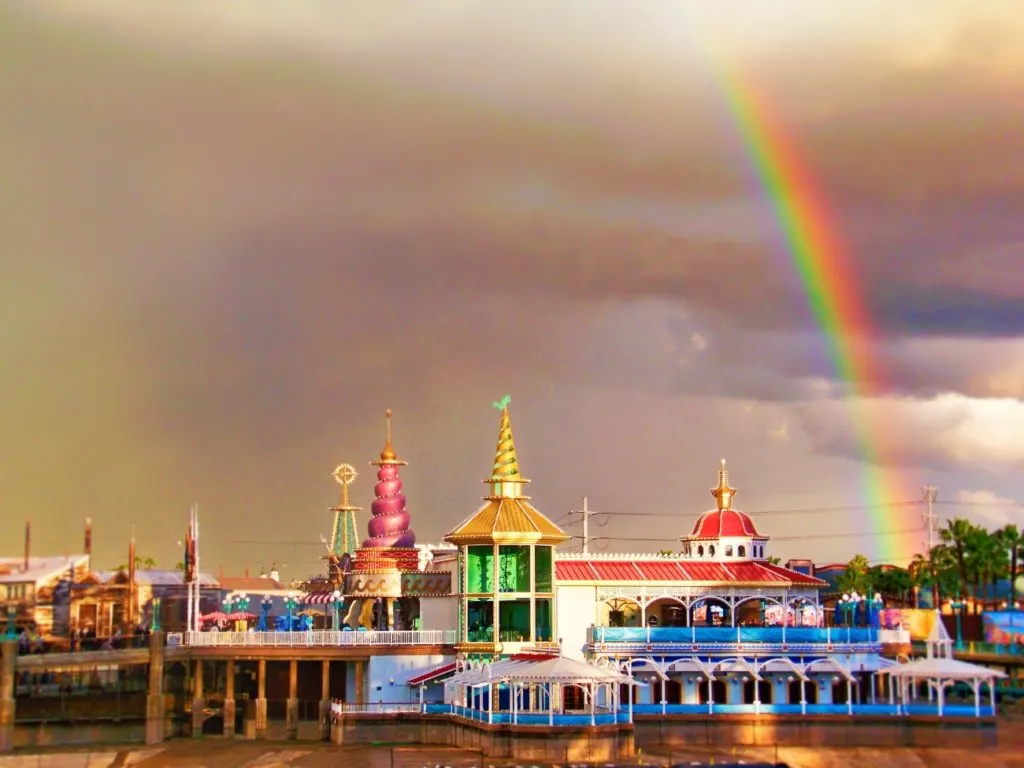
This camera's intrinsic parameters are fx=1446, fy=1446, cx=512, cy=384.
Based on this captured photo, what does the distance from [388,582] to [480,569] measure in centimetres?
633

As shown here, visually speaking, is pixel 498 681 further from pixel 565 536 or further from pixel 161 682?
pixel 161 682

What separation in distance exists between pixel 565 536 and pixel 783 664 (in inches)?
482

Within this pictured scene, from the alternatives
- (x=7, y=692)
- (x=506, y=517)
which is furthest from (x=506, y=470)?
(x=7, y=692)

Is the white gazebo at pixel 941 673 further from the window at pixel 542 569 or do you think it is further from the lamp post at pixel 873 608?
the window at pixel 542 569

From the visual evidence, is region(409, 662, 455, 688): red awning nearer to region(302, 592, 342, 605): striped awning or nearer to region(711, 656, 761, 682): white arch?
region(711, 656, 761, 682): white arch

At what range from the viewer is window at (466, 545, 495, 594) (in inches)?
2825

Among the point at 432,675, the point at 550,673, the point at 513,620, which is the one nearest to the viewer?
the point at 550,673

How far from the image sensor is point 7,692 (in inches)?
2630

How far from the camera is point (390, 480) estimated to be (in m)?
84.2

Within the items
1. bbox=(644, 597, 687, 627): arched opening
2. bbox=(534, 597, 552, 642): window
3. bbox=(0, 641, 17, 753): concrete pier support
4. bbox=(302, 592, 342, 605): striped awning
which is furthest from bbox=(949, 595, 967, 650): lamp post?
bbox=(0, 641, 17, 753): concrete pier support

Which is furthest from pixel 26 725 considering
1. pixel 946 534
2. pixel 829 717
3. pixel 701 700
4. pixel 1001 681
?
pixel 946 534

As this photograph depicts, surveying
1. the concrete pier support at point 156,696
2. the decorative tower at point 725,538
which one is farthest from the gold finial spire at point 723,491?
the concrete pier support at point 156,696

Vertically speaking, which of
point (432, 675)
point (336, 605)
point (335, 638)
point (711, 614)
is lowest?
point (432, 675)

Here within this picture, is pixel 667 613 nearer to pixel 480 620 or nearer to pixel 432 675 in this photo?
pixel 480 620
